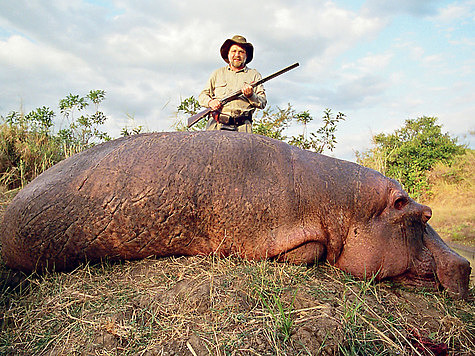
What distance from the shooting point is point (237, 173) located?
7.77 ft

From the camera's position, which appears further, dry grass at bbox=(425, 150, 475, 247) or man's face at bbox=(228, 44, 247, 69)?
dry grass at bbox=(425, 150, 475, 247)

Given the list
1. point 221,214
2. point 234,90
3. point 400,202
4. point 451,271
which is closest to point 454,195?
point 234,90

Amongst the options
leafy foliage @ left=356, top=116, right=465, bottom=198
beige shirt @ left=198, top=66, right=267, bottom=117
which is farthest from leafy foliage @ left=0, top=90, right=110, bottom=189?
leafy foliage @ left=356, top=116, right=465, bottom=198

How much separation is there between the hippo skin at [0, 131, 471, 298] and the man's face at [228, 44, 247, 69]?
7.63 ft

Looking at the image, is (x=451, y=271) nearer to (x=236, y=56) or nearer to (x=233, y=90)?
(x=233, y=90)

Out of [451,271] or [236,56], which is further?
[236,56]

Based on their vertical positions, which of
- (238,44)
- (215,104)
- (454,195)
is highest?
(238,44)

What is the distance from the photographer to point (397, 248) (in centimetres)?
242

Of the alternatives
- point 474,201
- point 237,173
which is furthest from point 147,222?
point 474,201

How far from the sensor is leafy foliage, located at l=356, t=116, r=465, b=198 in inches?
476

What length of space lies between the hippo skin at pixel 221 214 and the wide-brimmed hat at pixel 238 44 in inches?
93.4

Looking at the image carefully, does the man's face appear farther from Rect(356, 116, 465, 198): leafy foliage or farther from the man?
Rect(356, 116, 465, 198): leafy foliage

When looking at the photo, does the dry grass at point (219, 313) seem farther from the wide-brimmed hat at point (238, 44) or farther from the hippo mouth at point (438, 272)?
the wide-brimmed hat at point (238, 44)

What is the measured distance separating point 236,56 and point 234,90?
1.50 feet
